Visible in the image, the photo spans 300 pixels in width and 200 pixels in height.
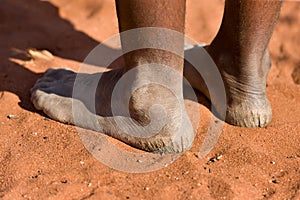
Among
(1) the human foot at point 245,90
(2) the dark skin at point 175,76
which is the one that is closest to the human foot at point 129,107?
(2) the dark skin at point 175,76

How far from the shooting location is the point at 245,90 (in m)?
2.30

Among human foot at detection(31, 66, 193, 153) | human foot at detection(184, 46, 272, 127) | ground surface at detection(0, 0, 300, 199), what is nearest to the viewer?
ground surface at detection(0, 0, 300, 199)

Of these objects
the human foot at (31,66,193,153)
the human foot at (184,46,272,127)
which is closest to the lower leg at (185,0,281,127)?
the human foot at (184,46,272,127)

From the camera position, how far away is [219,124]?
7.70ft

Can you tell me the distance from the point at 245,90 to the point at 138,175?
0.66 metres

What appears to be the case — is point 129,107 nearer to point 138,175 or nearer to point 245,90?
point 138,175

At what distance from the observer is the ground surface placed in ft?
6.31

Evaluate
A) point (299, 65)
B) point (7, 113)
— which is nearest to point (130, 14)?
point (7, 113)

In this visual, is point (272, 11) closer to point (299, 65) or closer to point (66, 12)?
point (299, 65)

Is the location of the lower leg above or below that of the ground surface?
Result: above

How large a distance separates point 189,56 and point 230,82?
347 millimetres

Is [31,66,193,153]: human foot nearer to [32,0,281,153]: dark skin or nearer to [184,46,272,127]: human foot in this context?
[32,0,281,153]: dark skin

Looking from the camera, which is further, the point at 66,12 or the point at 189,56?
the point at 66,12

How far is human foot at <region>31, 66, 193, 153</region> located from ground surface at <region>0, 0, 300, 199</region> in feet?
0.25
